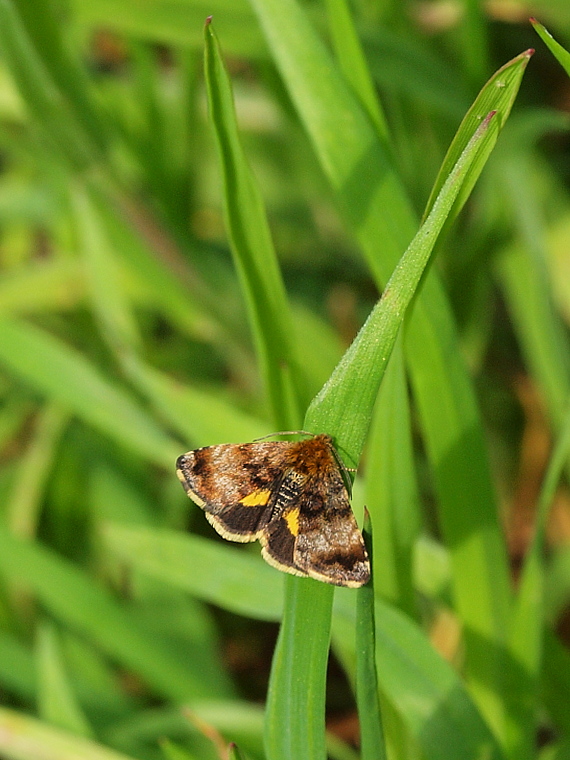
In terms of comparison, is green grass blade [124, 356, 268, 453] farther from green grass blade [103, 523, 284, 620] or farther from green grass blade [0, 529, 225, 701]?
green grass blade [0, 529, 225, 701]

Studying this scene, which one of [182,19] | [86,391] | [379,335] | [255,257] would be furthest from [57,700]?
[182,19]

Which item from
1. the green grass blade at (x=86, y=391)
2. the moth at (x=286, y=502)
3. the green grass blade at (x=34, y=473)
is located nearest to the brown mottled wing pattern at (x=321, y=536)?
the moth at (x=286, y=502)

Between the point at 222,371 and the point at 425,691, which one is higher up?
the point at 222,371

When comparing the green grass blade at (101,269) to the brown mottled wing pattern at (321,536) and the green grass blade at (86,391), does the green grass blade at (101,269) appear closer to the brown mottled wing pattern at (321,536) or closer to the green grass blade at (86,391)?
the green grass blade at (86,391)

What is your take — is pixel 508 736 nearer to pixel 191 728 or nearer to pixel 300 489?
pixel 300 489

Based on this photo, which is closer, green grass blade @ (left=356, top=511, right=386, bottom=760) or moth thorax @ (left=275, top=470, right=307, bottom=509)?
green grass blade @ (left=356, top=511, right=386, bottom=760)

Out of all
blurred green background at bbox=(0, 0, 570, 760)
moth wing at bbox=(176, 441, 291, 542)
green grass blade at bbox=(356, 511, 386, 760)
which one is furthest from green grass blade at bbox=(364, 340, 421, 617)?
green grass blade at bbox=(356, 511, 386, 760)

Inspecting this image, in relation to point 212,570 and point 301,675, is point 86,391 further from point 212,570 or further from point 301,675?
point 301,675
